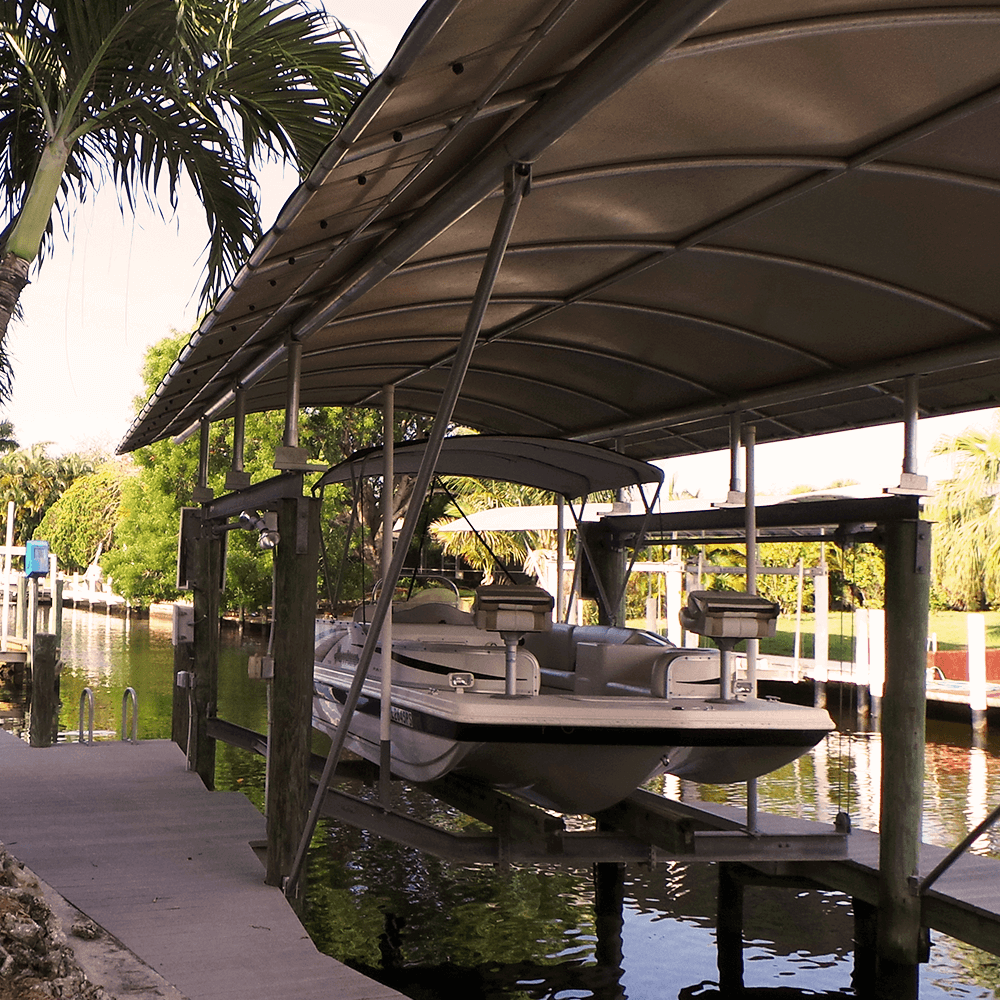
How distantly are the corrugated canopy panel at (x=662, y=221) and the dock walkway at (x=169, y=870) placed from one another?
2.86 metres

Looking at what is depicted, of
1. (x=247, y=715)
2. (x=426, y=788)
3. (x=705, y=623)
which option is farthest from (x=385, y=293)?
(x=247, y=715)

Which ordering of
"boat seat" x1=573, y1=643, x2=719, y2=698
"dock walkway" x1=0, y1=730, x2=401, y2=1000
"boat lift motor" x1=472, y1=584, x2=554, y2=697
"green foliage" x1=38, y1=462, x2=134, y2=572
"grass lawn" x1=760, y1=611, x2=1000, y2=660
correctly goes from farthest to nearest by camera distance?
"green foliage" x1=38, y1=462, x2=134, y2=572 → "grass lawn" x1=760, y1=611, x2=1000, y2=660 → "boat seat" x1=573, y1=643, x2=719, y2=698 → "boat lift motor" x1=472, y1=584, x2=554, y2=697 → "dock walkway" x1=0, y1=730, x2=401, y2=1000

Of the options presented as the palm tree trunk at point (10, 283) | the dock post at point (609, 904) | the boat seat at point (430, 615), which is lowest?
the dock post at point (609, 904)

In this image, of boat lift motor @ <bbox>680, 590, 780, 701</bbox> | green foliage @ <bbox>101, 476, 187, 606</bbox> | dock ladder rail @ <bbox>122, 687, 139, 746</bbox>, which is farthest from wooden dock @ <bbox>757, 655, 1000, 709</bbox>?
green foliage @ <bbox>101, 476, 187, 606</bbox>

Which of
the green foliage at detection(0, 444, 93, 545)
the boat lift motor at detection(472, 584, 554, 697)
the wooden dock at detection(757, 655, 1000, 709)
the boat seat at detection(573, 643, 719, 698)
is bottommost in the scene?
the wooden dock at detection(757, 655, 1000, 709)

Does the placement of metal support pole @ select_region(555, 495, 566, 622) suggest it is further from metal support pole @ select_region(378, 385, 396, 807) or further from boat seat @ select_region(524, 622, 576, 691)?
metal support pole @ select_region(378, 385, 396, 807)

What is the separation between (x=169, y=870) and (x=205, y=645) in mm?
3122

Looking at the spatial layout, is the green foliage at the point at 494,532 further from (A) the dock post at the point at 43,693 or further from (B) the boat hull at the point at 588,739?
(B) the boat hull at the point at 588,739

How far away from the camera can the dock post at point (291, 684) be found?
21.0 ft

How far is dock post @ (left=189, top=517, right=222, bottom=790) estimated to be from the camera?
31.1 feet

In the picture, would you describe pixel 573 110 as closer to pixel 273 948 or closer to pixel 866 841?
pixel 273 948

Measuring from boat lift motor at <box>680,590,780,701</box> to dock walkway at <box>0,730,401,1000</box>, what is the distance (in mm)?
2304

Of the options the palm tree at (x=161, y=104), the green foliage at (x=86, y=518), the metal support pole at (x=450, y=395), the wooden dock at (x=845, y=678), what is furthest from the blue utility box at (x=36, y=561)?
the green foliage at (x=86, y=518)

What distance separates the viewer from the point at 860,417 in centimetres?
880
